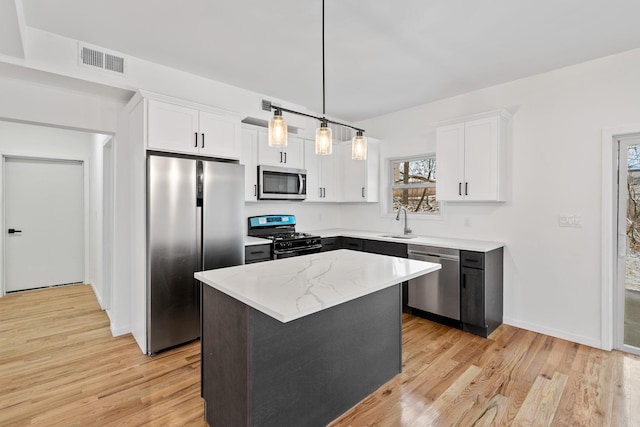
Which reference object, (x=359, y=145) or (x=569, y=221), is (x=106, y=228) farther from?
(x=569, y=221)

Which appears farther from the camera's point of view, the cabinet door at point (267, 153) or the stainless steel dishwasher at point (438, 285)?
the cabinet door at point (267, 153)

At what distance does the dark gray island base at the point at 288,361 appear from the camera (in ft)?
5.06

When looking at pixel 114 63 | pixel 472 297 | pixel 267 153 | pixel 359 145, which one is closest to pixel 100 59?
pixel 114 63

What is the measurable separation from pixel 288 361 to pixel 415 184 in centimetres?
333

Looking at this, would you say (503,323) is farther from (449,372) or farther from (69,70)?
(69,70)

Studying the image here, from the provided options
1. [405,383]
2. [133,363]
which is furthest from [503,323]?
[133,363]

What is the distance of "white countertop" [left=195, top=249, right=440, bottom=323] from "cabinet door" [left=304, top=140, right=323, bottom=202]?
209 centimetres

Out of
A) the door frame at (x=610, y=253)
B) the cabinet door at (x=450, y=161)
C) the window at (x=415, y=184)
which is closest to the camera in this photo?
the door frame at (x=610, y=253)

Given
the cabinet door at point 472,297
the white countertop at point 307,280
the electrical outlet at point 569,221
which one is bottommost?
the cabinet door at point 472,297

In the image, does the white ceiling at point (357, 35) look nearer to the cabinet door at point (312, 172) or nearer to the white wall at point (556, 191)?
the white wall at point (556, 191)

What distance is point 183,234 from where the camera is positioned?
2.85 metres

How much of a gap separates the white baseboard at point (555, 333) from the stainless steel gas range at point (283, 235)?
2.35m

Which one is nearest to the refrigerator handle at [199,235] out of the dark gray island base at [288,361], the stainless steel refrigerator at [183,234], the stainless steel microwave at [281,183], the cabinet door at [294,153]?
the stainless steel refrigerator at [183,234]

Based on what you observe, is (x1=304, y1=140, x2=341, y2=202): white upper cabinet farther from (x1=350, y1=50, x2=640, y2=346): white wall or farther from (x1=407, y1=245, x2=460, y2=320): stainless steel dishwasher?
(x1=350, y1=50, x2=640, y2=346): white wall
